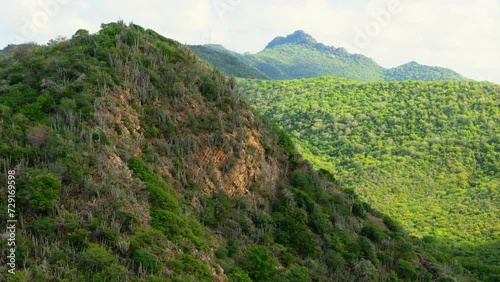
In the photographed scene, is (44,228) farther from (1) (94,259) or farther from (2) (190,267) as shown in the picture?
(2) (190,267)

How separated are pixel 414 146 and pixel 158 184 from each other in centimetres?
7373

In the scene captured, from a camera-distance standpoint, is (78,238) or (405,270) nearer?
(78,238)

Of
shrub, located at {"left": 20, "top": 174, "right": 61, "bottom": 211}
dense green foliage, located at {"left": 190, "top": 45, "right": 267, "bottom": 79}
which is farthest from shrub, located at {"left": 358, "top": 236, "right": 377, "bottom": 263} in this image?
dense green foliage, located at {"left": 190, "top": 45, "right": 267, "bottom": 79}

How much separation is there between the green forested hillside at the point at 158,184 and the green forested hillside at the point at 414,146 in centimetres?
2302

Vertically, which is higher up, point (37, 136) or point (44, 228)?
point (37, 136)

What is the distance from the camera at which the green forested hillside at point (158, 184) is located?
17922 mm

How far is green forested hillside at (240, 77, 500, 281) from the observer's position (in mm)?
62625

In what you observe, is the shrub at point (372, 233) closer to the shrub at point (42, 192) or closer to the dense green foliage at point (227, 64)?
the shrub at point (42, 192)

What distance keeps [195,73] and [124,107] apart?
7.58 meters

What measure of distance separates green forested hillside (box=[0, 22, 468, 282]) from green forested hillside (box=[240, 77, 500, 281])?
23.0m

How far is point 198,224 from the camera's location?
22.9 metres

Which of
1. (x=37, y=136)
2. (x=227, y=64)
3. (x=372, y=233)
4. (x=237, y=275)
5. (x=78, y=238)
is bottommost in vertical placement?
(x=372, y=233)

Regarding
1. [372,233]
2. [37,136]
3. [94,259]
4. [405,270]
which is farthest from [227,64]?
[94,259]

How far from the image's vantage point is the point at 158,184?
22844 mm
